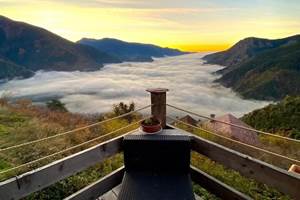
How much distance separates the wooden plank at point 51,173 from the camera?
2.02 m

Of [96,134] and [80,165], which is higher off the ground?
[80,165]

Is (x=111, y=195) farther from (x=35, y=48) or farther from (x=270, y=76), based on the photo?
(x=35, y=48)

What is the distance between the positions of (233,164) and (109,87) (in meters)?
156

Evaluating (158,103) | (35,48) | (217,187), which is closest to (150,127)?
(158,103)

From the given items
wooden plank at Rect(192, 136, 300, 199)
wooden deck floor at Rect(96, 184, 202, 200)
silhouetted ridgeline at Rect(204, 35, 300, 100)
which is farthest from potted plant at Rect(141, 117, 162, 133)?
silhouetted ridgeline at Rect(204, 35, 300, 100)

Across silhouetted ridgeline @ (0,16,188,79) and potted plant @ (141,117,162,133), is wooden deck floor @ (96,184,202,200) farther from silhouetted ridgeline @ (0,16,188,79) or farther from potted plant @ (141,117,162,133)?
silhouetted ridgeline @ (0,16,188,79)

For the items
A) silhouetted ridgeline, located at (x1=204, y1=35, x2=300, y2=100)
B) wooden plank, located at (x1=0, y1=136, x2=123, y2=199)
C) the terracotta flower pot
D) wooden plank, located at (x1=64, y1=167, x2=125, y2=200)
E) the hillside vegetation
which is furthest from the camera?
silhouetted ridgeline, located at (x1=204, y1=35, x2=300, y2=100)

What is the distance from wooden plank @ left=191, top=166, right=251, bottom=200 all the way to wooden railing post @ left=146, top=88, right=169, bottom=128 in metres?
0.69

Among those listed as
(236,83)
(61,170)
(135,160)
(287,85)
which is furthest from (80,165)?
(236,83)

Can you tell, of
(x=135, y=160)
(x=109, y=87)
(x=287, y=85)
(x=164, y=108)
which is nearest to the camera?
(x=135, y=160)

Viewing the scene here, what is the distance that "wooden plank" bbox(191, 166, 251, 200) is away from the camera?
A: 105 inches

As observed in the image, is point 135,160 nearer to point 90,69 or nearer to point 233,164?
point 233,164

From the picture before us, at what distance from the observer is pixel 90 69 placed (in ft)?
635

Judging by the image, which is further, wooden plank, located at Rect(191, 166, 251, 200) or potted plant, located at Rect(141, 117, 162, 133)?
potted plant, located at Rect(141, 117, 162, 133)
